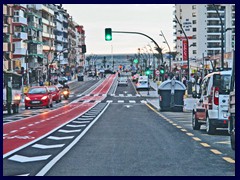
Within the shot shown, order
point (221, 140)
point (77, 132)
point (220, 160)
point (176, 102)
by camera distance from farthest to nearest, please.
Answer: point (176, 102) → point (77, 132) → point (221, 140) → point (220, 160)

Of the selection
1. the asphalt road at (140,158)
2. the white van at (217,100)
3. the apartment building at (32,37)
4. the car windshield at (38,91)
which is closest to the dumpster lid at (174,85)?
the car windshield at (38,91)

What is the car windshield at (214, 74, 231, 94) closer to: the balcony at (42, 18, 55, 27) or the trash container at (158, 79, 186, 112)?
the trash container at (158, 79, 186, 112)

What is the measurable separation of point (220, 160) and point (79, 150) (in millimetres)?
Answer: 3565

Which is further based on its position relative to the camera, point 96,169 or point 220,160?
point 220,160

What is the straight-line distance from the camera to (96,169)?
11.4 metres

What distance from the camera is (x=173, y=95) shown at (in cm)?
3869

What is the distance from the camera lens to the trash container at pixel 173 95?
3850 centimetres

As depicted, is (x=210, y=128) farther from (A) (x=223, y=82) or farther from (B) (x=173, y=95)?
(B) (x=173, y=95)

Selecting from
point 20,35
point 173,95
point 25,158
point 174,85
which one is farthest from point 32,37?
point 25,158

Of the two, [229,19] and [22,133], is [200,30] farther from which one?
[22,133]

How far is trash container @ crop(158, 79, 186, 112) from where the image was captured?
38.5 meters

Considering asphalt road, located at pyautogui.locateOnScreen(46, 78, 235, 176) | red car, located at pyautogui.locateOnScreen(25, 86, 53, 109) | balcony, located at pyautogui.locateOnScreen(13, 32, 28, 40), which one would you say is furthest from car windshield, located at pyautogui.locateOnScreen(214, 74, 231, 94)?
balcony, located at pyautogui.locateOnScreen(13, 32, 28, 40)

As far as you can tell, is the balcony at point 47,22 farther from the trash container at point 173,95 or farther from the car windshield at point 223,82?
the car windshield at point 223,82

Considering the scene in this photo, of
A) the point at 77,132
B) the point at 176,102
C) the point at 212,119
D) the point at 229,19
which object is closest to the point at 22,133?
the point at 77,132
